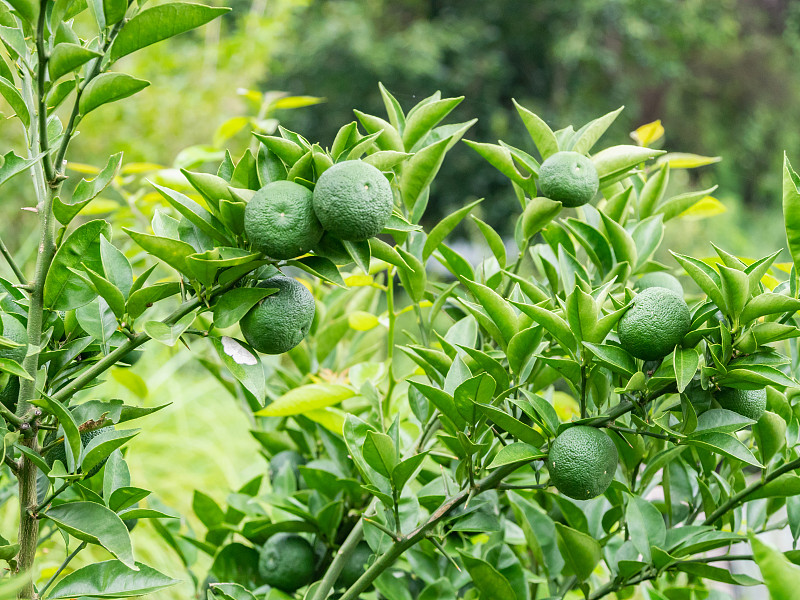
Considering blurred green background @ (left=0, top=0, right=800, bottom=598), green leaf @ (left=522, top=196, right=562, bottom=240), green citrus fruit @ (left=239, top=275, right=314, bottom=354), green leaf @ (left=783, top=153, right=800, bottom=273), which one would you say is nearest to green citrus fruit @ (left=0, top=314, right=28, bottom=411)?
green citrus fruit @ (left=239, top=275, right=314, bottom=354)

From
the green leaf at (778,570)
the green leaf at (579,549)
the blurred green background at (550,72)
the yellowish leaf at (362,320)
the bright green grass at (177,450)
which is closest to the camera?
the green leaf at (778,570)

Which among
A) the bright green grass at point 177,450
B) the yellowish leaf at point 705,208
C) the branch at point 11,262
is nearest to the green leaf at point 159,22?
the branch at point 11,262

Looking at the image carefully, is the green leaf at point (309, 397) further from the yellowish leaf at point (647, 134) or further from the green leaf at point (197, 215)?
the yellowish leaf at point (647, 134)

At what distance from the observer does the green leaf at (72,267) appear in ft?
1.29

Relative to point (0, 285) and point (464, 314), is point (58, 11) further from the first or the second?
point (464, 314)

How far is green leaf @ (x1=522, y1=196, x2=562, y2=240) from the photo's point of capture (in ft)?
1.63

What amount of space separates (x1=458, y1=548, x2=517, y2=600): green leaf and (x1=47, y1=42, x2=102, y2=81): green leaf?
1.20 ft

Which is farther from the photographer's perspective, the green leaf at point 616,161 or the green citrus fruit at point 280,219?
the green leaf at point 616,161

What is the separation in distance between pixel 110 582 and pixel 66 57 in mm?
277

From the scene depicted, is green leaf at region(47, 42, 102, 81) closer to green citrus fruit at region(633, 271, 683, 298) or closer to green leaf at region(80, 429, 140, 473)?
green leaf at region(80, 429, 140, 473)

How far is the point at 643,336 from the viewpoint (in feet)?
1.29

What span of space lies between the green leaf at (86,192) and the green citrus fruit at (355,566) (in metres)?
0.33

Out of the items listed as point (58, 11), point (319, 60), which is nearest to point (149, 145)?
point (58, 11)

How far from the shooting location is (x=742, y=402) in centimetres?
42
